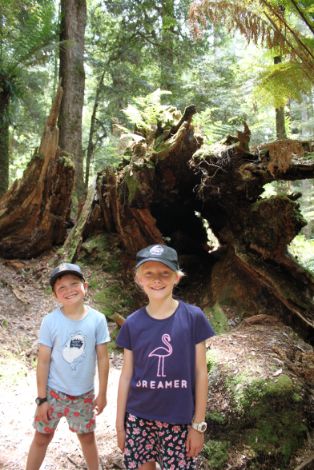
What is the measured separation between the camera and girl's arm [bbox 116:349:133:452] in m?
2.28

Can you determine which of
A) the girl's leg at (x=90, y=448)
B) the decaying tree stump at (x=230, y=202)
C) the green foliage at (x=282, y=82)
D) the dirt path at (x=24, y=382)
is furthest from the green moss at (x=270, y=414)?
the green foliage at (x=282, y=82)

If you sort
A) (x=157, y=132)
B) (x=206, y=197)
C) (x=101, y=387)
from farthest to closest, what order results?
(x=157, y=132) < (x=206, y=197) < (x=101, y=387)

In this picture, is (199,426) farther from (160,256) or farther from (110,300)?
(110,300)

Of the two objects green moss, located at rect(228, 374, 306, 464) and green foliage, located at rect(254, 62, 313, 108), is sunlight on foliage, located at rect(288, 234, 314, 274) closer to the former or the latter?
green foliage, located at rect(254, 62, 313, 108)

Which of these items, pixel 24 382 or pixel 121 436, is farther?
pixel 24 382

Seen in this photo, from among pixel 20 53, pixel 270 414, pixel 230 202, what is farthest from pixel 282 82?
pixel 20 53

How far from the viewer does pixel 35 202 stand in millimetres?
7113

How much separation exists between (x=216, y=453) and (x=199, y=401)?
1427 mm

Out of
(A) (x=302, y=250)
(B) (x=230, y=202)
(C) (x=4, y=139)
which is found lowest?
(A) (x=302, y=250)

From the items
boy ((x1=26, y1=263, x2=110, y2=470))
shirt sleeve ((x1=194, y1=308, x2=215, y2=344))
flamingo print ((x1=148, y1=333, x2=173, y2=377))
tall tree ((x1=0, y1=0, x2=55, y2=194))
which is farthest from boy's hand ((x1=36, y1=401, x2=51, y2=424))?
tall tree ((x1=0, y1=0, x2=55, y2=194))

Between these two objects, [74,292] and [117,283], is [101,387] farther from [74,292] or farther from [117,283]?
[117,283]

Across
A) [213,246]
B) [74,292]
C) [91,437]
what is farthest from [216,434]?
[213,246]

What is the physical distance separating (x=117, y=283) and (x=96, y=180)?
1.92 m

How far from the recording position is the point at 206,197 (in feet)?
19.3
